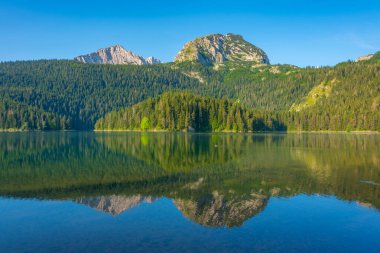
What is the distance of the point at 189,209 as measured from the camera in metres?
32.8

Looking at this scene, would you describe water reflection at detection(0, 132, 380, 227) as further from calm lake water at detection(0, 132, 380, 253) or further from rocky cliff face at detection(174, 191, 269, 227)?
calm lake water at detection(0, 132, 380, 253)

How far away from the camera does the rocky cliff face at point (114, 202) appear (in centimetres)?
3328

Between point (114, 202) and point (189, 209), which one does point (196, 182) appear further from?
point (114, 202)

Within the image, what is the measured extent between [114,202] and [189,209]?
8123 millimetres

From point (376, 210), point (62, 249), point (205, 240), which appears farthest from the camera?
point (376, 210)

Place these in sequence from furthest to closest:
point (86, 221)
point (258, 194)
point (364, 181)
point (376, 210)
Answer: point (364, 181)
point (258, 194)
point (376, 210)
point (86, 221)

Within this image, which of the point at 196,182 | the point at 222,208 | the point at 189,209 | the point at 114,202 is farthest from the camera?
the point at 196,182

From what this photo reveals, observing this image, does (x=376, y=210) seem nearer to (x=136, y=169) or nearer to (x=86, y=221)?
(x=86, y=221)

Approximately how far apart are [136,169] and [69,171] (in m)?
10.3

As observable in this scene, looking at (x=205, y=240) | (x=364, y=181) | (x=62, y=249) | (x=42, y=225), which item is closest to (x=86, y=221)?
(x=42, y=225)

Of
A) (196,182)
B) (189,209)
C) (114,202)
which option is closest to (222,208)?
(189,209)

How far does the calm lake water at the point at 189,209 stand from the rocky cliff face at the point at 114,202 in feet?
0.32

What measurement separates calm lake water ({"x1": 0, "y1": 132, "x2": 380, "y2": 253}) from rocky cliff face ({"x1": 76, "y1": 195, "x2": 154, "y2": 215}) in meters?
0.10

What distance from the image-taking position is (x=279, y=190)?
136 feet
